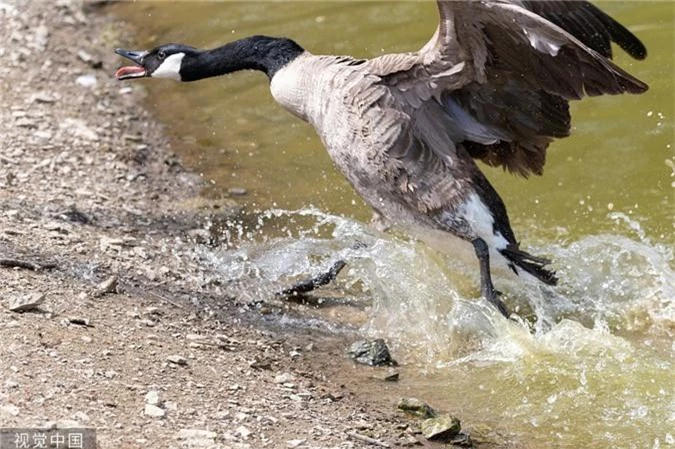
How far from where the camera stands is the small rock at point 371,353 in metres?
6.09

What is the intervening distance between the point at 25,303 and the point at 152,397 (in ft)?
2.98

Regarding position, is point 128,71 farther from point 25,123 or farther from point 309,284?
point 309,284

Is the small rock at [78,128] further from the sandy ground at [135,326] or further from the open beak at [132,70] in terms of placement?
the open beak at [132,70]

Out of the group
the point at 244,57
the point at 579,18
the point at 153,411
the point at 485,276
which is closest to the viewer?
the point at 153,411

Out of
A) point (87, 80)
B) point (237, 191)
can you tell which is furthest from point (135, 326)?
point (87, 80)

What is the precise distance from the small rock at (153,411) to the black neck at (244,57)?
2776 millimetres

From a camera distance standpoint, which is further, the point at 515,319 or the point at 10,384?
the point at 515,319

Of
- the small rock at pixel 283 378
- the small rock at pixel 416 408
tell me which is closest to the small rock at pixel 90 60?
the small rock at pixel 283 378

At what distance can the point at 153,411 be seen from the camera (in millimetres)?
4844

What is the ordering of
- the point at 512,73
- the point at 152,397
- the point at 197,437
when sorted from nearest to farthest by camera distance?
the point at 197,437, the point at 152,397, the point at 512,73

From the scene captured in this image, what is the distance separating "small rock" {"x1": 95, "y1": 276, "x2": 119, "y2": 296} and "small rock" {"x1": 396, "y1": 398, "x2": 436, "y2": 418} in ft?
5.54

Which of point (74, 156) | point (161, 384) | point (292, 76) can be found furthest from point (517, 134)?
point (74, 156)

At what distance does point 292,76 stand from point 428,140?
928 millimetres

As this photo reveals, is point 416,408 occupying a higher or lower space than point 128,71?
lower
